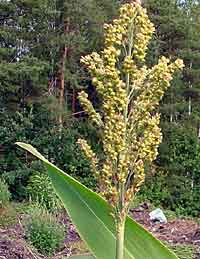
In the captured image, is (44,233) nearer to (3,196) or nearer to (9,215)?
(9,215)

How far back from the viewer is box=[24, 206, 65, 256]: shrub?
5.62 meters

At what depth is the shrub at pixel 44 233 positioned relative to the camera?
5625 millimetres

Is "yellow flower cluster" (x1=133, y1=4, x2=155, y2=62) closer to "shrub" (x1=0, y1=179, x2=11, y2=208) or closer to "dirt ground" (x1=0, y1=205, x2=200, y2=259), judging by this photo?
"dirt ground" (x1=0, y1=205, x2=200, y2=259)

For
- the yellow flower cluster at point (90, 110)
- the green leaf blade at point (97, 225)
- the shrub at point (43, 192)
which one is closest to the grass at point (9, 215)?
the shrub at point (43, 192)

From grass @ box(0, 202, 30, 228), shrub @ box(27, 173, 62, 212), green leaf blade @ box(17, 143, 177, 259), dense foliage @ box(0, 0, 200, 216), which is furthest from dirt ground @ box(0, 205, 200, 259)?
green leaf blade @ box(17, 143, 177, 259)

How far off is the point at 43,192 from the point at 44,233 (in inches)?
111

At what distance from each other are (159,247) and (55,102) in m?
9.41

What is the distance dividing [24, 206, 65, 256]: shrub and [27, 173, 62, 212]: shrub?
137 centimetres

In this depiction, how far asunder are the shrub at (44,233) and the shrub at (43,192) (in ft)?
4.51

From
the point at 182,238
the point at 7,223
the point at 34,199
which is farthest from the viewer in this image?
the point at 34,199

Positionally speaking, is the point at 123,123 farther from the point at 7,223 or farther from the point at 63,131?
the point at 63,131

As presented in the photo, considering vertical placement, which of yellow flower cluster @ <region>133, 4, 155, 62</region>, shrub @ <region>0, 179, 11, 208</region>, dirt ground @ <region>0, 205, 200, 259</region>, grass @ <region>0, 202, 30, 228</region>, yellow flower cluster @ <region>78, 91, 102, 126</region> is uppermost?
yellow flower cluster @ <region>133, 4, 155, 62</region>

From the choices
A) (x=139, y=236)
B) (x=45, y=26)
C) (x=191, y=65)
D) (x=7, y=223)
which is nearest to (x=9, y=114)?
(x=45, y=26)

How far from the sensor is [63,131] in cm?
1046
